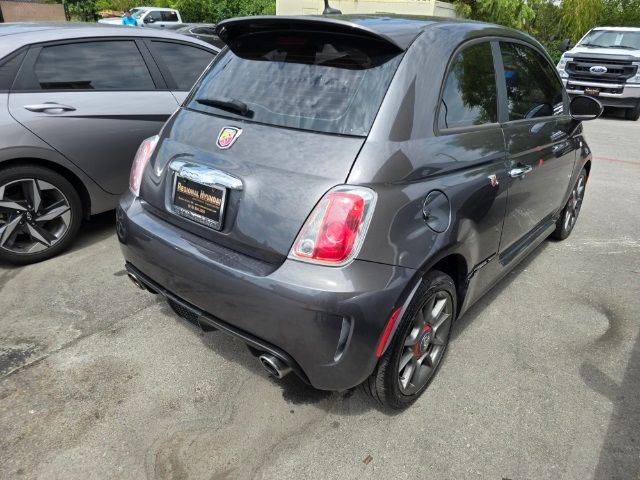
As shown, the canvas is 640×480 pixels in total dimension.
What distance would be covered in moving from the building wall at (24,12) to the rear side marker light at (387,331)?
97.1 feet

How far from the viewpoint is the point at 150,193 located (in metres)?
2.52

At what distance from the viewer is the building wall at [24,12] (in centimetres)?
2661

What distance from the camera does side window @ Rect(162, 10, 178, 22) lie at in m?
26.0

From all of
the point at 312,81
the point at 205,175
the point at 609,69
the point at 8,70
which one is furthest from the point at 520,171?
the point at 609,69

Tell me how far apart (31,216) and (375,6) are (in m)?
24.3

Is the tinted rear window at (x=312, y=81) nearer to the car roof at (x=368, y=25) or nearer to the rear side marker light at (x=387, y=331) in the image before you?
the car roof at (x=368, y=25)

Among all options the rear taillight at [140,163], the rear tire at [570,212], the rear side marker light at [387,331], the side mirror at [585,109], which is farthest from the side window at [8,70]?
the rear tire at [570,212]

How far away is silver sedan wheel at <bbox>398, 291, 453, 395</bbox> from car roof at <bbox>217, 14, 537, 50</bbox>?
3.80 ft

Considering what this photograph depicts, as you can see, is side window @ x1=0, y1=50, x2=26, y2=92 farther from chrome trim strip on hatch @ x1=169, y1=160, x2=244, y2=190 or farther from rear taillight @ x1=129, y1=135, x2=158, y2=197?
chrome trim strip on hatch @ x1=169, y1=160, x2=244, y2=190

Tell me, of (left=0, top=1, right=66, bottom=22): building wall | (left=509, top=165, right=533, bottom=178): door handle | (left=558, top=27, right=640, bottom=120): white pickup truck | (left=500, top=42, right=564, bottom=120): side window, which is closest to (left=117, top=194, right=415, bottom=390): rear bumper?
(left=509, top=165, right=533, bottom=178): door handle

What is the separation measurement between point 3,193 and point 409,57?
2.94 m

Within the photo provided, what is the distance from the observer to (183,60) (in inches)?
180

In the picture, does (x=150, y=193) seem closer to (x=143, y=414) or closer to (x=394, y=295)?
(x=143, y=414)

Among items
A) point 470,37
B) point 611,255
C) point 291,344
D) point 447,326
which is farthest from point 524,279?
point 291,344
